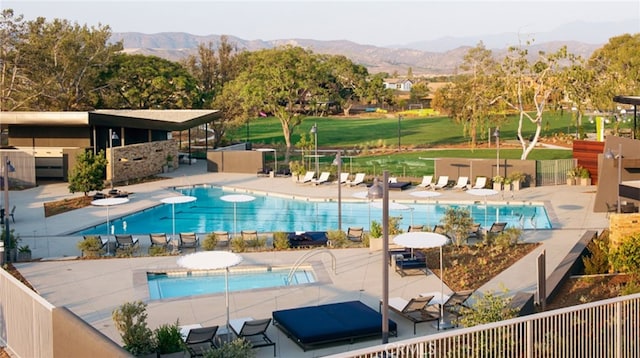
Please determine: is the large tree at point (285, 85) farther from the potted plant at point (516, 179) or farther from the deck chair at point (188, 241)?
the deck chair at point (188, 241)

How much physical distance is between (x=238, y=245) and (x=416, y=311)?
24.4ft

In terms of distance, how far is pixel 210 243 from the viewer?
64.4 feet

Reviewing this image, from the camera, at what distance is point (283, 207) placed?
27688mm

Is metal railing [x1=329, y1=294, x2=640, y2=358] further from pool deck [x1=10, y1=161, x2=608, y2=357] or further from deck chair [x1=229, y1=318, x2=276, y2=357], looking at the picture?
deck chair [x1=229, y1=318, x2=276, y2=357]

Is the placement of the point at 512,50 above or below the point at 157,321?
above

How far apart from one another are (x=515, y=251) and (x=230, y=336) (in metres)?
9.05

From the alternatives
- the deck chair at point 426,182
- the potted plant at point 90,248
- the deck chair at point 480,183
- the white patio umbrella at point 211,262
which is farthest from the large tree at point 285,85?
the white patio umbrella at point 211,262

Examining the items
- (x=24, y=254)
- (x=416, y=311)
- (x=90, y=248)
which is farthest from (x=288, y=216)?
(x=416, y=311)

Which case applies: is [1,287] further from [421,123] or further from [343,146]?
[421,123]

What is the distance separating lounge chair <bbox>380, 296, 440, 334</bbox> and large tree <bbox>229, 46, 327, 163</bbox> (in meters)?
24.3

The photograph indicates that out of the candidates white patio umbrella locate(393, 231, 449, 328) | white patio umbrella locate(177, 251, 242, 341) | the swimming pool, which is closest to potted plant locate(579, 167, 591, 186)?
the swimming pool

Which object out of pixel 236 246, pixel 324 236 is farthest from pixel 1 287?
pixel 324 236

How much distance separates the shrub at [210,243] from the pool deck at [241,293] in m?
1.27

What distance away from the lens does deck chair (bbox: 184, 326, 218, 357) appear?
1142 centimetres
